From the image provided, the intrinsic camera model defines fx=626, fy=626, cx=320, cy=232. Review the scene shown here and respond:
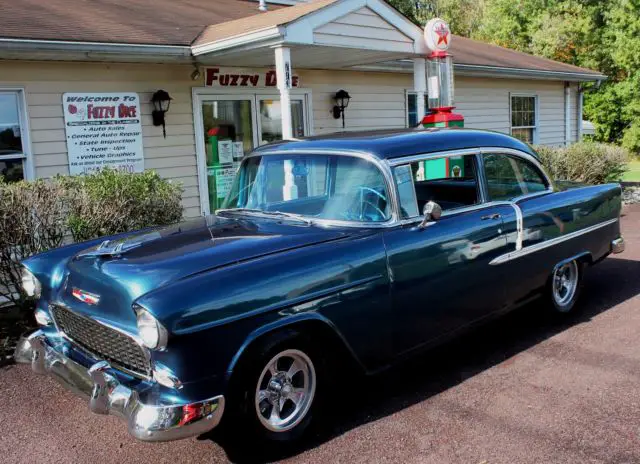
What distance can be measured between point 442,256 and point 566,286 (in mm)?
2076

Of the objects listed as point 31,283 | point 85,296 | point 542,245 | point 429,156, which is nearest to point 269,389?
point 85,296

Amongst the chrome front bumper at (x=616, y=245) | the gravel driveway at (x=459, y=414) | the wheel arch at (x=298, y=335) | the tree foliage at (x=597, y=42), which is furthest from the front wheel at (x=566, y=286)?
the tree foliage at (x=597, y=42)

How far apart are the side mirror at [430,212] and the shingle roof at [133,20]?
14.2ft

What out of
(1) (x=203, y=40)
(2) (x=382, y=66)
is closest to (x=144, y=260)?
(1) (x=203, y=40)

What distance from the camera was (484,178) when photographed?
468cm

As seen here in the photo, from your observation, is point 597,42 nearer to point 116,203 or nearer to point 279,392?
point 116,203

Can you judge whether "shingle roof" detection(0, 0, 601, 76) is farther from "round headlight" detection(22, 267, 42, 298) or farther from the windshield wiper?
"round headlight" detection(22, 267, 42, 298)

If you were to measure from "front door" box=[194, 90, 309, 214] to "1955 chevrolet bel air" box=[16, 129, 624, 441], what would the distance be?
4.67m

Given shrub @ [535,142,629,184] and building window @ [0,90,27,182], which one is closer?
building window @ [0,90,27,182]

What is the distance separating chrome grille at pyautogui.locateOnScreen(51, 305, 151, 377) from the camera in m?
3.13

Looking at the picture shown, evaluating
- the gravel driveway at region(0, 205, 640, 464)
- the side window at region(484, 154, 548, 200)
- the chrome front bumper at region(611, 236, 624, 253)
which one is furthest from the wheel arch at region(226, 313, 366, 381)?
the chrome front bumper at region(611, 236, 624, 253)

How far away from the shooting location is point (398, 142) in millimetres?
4234

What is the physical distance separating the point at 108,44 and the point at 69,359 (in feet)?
16.7

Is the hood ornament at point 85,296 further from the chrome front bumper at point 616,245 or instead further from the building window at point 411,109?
the building window at point 411,109
